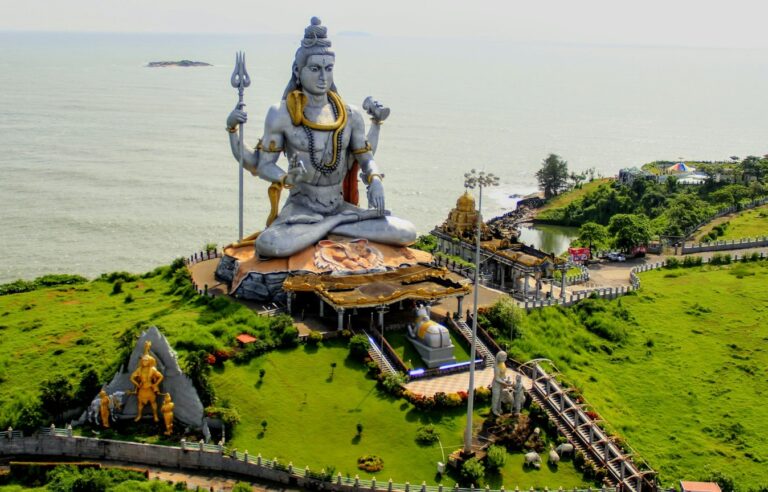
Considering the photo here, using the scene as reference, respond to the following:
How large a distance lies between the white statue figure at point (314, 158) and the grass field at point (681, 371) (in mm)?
7742

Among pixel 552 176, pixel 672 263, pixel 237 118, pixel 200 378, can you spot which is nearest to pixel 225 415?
pixel 200 378

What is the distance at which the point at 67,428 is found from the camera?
23.7 metres

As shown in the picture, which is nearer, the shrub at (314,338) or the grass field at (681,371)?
the grass field at (681,371)

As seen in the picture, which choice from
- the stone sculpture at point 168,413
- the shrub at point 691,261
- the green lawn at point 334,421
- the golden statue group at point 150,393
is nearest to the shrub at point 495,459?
the green lawn at point 334,421

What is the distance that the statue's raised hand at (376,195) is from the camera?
33625 millimetres

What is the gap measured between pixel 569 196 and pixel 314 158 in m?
40.9

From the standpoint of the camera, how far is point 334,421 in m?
24.9

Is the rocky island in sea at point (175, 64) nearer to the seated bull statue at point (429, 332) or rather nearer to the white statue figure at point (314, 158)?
the white statue figure at point (314, 158)

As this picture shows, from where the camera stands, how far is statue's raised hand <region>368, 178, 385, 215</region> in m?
33.6

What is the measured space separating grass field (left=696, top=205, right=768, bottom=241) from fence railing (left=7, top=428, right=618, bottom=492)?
108 feet

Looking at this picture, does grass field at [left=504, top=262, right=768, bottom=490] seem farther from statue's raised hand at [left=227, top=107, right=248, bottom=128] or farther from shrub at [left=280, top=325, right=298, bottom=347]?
statue's raised hand at [left=227, top=107, right=248, bottom=128]

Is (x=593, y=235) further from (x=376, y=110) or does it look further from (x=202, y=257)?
(x=202, y=257)

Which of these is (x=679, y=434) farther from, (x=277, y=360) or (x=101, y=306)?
(x=101, y=306)

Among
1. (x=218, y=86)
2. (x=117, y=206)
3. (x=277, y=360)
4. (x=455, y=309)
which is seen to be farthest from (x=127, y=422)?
(x=218, y=86)
